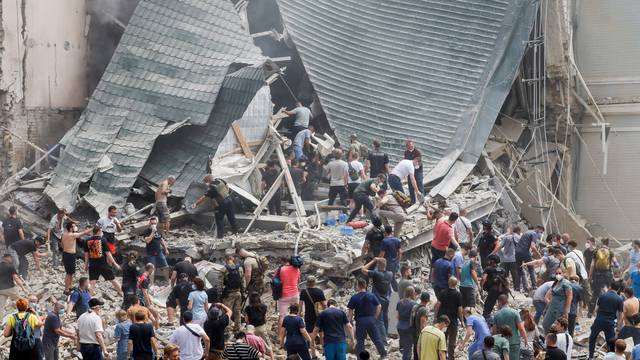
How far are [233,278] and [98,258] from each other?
106 inches

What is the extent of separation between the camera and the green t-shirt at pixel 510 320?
56.3 ft

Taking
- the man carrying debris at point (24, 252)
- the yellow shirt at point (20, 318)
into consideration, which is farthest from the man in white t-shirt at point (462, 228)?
the yellow shirt at point (20, 318)

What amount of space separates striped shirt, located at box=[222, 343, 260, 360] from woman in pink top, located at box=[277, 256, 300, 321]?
2.90 meters

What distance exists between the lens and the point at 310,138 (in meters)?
24.7

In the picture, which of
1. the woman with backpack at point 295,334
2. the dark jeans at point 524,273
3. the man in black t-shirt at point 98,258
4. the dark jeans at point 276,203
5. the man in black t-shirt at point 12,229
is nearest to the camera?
the woman with backpack at point 295,334

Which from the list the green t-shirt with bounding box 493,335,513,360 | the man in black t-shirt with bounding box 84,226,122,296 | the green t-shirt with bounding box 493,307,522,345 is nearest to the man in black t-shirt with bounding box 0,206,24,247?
A: the man in black t-shirt with bounding box 84,226,122,296

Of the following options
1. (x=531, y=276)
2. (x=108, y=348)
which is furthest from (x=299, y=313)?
(x=531, y=276)

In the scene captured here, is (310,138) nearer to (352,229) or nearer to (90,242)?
(352,229)

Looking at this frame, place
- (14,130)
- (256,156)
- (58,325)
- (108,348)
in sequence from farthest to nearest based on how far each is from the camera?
(14,130) → (256,156) → (108,348) → (58,325)

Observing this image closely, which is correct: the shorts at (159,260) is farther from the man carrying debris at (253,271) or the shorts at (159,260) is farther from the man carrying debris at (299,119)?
the man carrying debris at (299,119)

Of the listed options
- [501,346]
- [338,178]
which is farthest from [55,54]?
[501,346]

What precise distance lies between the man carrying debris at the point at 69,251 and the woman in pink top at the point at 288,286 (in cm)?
375

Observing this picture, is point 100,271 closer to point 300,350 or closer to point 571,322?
point 300,350

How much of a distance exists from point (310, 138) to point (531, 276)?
5102 millimetres
